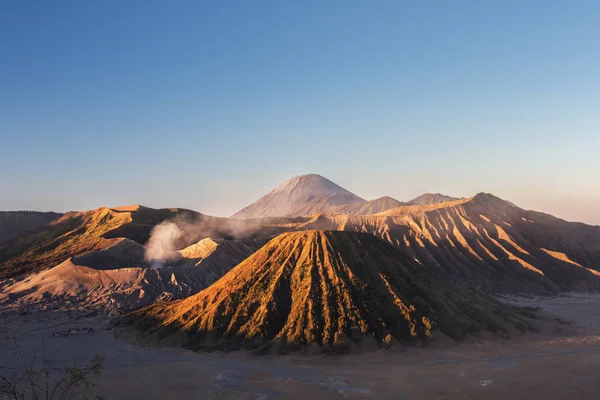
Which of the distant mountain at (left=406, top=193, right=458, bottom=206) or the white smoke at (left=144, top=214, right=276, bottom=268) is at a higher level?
the distant mountain at (left=406, top=193, right=458, bottom=206)

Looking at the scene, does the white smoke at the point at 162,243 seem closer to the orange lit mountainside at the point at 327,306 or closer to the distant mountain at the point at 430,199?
the orange lit mountainside at the point at 327,306

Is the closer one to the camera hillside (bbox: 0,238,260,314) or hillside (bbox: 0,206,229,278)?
hillside (bbox: 0,238,260,314)

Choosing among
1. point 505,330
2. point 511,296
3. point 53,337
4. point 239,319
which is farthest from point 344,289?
point 511,296

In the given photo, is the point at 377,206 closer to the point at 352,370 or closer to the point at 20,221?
the point at 20,221

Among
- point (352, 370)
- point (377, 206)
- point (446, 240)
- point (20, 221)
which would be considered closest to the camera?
point (352, 370)

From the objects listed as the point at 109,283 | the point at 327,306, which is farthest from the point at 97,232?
the point at 327,306

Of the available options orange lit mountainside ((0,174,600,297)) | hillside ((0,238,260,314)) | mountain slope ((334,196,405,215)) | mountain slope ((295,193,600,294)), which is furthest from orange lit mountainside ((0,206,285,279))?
mountain slope ((334,196,405,215))

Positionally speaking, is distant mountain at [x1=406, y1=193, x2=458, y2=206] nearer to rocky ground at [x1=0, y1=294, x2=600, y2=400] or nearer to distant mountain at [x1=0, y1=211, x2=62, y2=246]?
distant mountain at [x1=0, y1=211, x2=62, y2=246]
